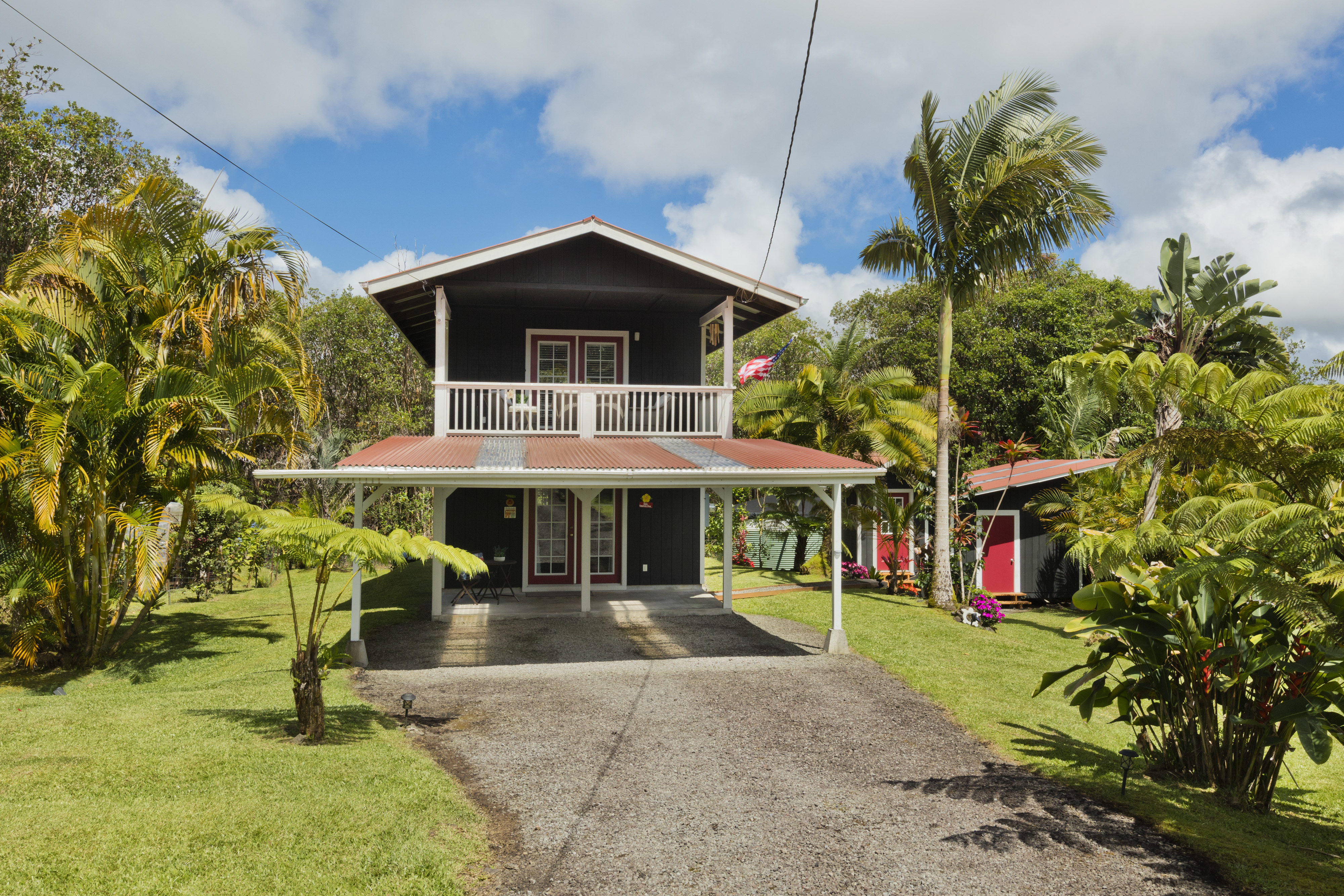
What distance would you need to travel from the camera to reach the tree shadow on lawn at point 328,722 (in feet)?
22.5

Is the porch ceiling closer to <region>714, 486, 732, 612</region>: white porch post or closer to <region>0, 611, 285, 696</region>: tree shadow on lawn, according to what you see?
<region>714, 486, 732, 612</region>: white porch post

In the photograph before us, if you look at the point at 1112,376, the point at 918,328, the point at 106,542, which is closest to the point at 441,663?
the point at 106,542

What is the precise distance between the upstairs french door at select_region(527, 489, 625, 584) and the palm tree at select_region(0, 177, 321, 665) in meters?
5.22

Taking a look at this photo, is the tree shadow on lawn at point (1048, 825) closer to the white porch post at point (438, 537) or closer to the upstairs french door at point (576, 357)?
the white porch post at point (438, 537)

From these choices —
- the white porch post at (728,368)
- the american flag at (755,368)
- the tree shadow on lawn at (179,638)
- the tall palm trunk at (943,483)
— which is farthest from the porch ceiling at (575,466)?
the american flag at (755,368)

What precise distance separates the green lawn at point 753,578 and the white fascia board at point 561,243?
620 cm

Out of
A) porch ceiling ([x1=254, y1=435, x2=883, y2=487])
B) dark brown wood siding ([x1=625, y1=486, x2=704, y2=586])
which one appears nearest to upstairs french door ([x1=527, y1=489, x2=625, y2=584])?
dark brown wood siding ([x1=625, y1=486, x2=704, y2=586])

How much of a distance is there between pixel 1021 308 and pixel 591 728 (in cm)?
2613

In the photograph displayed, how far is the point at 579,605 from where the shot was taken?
13.9 metres

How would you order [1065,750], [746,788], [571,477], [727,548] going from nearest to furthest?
[746,788]
[1065,750]
[571,477]
[727,548]

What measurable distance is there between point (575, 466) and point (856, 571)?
1129cm

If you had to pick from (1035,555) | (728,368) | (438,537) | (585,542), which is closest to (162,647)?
(438,537)

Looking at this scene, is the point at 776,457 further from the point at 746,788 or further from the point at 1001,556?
the point at 1001,556

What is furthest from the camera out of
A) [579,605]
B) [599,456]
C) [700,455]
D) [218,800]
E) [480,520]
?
[480,520]
